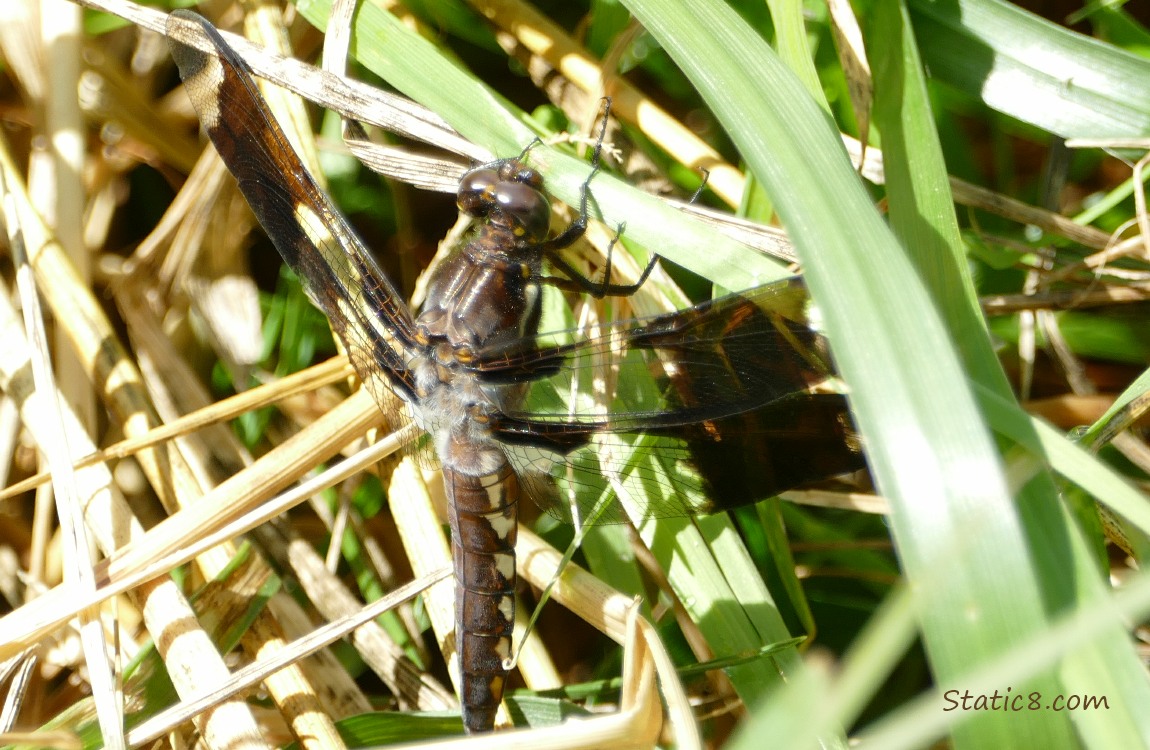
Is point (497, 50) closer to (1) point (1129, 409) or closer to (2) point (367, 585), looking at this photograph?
(2) point (367, 585)

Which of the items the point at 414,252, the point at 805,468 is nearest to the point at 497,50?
the point at 414,252

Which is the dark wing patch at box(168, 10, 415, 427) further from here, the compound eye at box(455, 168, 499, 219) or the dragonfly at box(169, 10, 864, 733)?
the compound eye at box(455, 168, 499, 219)

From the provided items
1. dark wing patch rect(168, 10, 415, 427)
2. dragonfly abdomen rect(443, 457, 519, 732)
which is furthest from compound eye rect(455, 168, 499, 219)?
dragonfly abdomen rect(443, 457, 519, 732)

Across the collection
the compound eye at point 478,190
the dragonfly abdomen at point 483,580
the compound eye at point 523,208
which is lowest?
the dragonfly abdomen at point 483,580

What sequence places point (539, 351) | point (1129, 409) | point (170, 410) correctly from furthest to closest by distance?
point (170, 410)
point (539, 351)
point (1129, 409)

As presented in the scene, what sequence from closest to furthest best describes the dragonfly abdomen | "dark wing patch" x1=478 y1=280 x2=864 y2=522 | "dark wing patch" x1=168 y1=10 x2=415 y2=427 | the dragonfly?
"dark wing patch" x1=478 y1=280 x2=864 y2=522
the dragonfly
the dragonfly abdomen
"dark wing patch" x1=168 y1=10 x2=415 y2=427

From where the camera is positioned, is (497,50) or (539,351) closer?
(539,351)

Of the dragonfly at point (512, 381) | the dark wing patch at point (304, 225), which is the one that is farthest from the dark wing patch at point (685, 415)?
the dark wing patch at point (304, 225)

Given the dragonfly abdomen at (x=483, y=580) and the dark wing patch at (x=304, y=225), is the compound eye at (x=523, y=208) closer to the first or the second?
the dark wing patch at (x=304, y=225)
